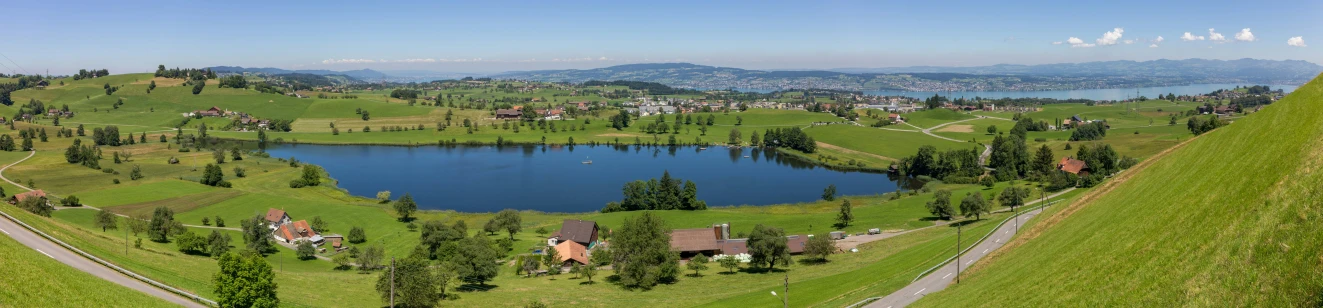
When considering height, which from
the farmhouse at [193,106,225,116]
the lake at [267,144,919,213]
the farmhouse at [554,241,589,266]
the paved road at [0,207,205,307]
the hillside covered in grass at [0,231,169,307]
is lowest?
the lake at [267,144,919,213]

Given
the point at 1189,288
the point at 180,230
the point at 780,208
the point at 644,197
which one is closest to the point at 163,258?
the point at 180,230

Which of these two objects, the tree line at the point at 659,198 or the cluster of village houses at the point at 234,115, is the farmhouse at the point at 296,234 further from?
the cluster of village houses at the point at 234,115

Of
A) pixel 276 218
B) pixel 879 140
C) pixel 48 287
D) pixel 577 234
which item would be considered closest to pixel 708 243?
pixel 577 234

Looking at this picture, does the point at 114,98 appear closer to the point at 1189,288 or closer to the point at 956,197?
the point at 956,197

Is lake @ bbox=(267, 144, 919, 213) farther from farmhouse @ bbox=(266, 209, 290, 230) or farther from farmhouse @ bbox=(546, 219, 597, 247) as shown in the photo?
farmhouse @ bbox=(546, 219, 597, 247)

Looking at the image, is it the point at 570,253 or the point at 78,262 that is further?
the point at 570,253

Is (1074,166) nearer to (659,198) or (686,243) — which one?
(659,198)

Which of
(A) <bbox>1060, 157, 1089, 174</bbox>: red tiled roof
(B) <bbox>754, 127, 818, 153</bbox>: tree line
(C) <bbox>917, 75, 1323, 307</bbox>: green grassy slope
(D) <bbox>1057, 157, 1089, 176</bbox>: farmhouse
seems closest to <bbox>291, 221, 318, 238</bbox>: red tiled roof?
(C) <bbox>917, 75, 1323, 307</bbox>: green grassy slope

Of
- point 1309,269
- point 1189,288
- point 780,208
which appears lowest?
point 780,208
